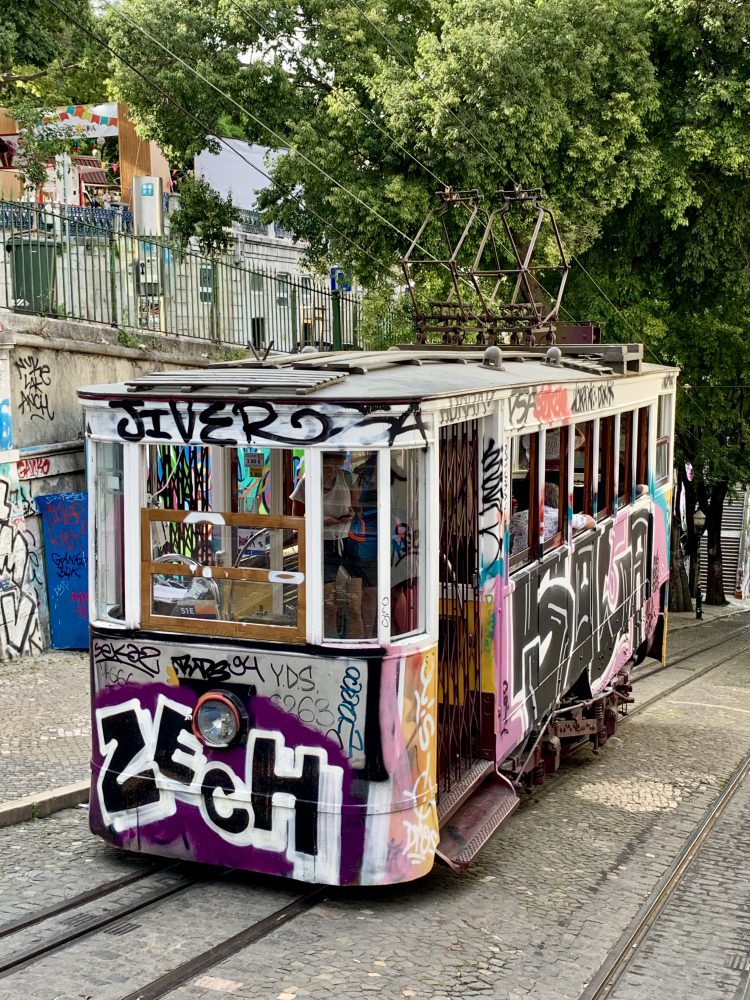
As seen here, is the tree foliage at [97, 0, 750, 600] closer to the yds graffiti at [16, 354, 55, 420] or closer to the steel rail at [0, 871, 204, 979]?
the yds graffiti at [16, 354, 55, 420]

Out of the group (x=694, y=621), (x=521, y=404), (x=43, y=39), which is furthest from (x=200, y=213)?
(x=521, y=404)

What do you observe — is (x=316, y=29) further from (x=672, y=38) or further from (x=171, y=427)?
(x=171, y=427)

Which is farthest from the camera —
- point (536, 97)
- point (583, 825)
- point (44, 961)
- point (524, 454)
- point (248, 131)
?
point (248, 131)

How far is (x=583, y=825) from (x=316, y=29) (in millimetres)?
14541

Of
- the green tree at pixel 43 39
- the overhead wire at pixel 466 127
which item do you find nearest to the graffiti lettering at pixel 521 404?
the overhead wire at pixel 466 127

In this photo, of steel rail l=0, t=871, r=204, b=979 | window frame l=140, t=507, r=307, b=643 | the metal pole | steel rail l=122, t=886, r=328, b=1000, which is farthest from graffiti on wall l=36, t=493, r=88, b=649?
the metal pole

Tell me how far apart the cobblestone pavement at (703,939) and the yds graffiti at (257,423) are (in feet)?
8.81

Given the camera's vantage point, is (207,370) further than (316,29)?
No

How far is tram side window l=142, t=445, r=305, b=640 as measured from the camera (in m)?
5.89

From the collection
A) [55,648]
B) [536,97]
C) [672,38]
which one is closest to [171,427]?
[55,648]

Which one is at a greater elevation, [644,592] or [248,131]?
[248,131]

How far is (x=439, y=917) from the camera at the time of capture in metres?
6.02

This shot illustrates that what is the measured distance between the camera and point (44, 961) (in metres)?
5.29

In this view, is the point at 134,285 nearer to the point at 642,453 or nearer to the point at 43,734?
the point at 642,453
